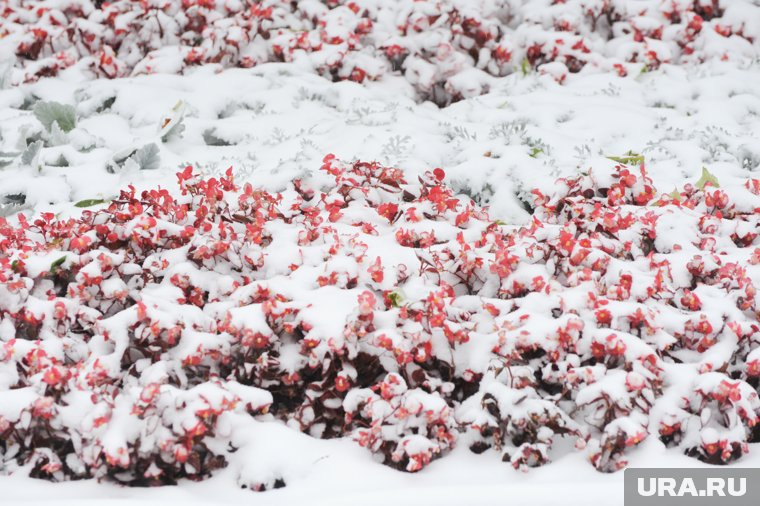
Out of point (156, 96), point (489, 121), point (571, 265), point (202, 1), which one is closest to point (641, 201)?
point (571, 265)

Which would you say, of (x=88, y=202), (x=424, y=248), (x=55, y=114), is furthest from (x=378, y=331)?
(x=55, y=114)

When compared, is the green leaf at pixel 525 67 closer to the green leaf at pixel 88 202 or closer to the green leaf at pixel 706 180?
the green leaf at pixel 706 180

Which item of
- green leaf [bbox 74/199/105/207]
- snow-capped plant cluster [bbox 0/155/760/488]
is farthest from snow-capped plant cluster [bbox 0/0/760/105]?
snow-capped plant cluster [bbox 0/155/760/488]

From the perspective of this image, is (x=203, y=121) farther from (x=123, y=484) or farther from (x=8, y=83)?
(x=123, y=484)

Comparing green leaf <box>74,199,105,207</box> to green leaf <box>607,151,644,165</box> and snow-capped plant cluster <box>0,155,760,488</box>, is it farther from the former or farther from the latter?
green leaf <box>607,151,644,165</box>

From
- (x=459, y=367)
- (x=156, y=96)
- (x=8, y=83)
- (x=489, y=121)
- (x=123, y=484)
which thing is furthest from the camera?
(x=8, y=83)

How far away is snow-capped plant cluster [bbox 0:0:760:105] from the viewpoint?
4.64 metres

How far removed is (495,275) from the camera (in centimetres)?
270

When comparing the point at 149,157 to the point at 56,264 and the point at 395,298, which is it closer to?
the point at 56,264

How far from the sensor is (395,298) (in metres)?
2.50

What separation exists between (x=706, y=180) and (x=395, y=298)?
160 centimetres

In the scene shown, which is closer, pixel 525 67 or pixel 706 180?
pixel 706 180

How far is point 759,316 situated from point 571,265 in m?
0.61

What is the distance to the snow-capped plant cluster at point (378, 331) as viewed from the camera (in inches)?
81.1
